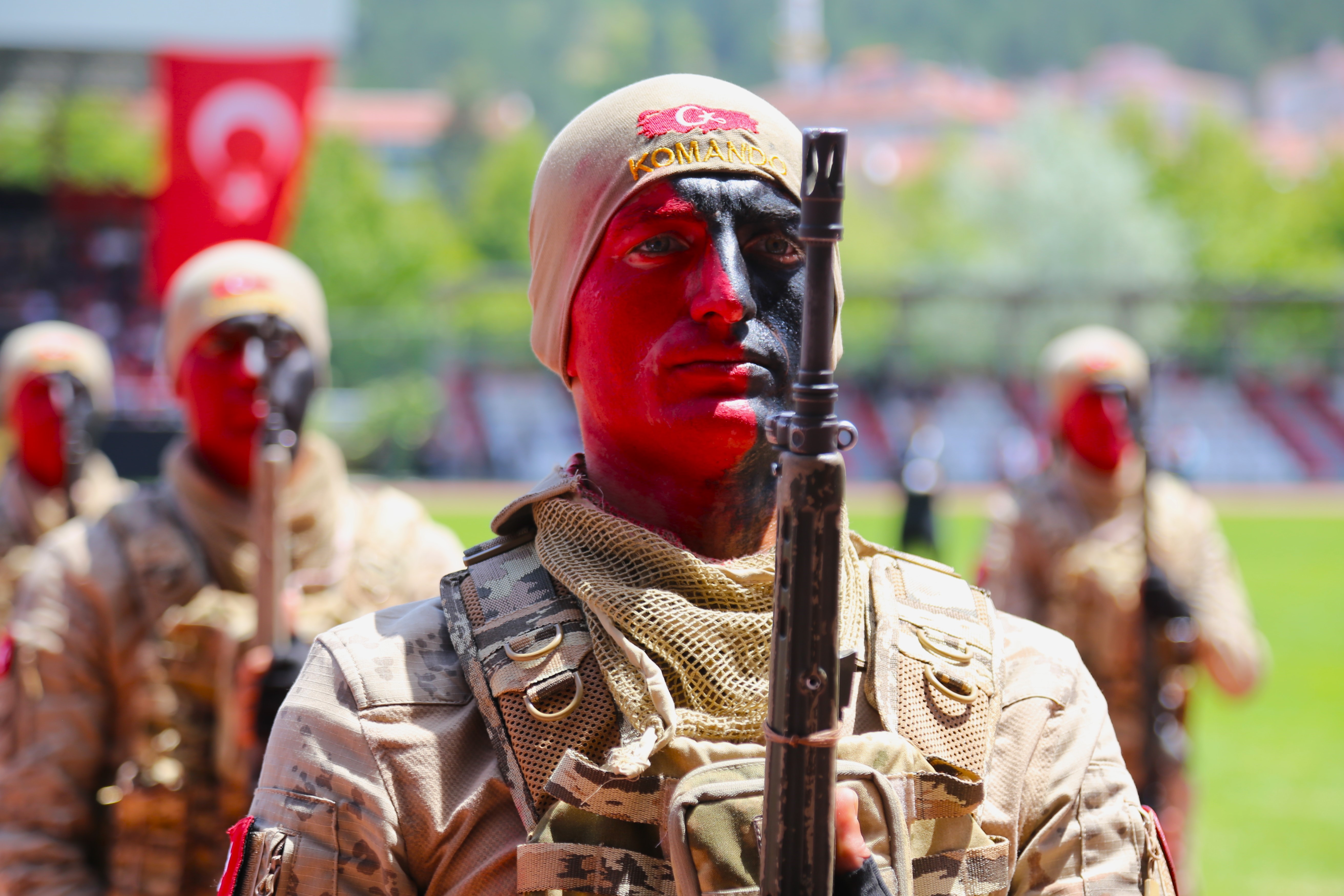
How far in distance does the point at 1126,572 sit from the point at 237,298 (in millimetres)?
4030

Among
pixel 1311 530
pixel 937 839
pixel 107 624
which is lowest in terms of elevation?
pixel 1311 530

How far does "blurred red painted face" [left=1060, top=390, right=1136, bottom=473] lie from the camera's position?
6.92 metres

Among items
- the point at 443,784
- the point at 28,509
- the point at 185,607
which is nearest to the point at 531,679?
the point at 443,784

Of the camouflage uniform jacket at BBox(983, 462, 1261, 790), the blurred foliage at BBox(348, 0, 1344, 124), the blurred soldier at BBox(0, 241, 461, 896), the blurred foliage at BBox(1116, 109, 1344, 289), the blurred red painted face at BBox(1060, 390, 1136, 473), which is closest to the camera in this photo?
the blurred soldier at BBox(0, 241, 461, 896)

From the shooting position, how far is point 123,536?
13.3 ft

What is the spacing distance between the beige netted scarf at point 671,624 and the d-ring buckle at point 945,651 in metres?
0.08

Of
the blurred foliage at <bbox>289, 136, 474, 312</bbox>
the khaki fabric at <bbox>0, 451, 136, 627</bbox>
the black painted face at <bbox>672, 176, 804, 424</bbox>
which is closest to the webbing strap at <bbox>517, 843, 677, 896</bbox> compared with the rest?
the black painted face at <bbox>672, 176, 804, 424</bbox>

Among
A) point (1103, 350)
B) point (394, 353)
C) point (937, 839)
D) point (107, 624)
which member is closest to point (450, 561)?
point (107, 624)

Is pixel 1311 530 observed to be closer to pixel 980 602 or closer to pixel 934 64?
pixel 980 602

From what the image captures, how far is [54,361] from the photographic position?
7027 mm

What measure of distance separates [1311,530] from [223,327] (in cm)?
2408

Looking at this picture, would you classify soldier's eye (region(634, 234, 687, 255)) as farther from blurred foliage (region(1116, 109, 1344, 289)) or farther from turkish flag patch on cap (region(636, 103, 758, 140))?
blurred foliage (region(1116, 109, 1344, 289))

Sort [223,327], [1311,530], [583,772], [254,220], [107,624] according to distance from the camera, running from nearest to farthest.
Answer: [583,772] → [107,624] → [223,327] → [254,220] → [1311,530]

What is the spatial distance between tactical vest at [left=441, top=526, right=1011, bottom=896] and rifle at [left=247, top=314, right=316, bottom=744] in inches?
58.3
